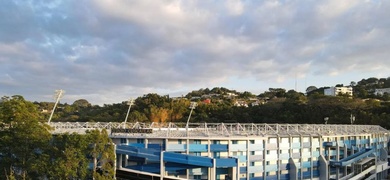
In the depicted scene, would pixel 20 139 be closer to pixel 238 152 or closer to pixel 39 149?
pixel 39 149

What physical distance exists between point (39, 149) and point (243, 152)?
2373cm

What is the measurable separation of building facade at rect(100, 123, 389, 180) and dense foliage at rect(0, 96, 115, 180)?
1014 centimetres

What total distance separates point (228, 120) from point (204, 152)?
57332 millimetres

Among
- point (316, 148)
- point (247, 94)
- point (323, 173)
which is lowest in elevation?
point (323, 173)

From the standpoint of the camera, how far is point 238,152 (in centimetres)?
4356

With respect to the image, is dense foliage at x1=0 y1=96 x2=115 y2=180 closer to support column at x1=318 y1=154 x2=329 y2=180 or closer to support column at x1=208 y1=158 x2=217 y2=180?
support column at x1=208 y1=158 x2=217 y2=180

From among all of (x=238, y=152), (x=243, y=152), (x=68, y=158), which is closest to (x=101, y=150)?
(x=68, y=158)

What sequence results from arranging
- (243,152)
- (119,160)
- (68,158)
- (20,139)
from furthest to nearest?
(243,152), (119,160), (20,139), (68,158)

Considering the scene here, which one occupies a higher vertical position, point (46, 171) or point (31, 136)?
point (31, 136)

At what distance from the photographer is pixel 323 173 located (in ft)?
173

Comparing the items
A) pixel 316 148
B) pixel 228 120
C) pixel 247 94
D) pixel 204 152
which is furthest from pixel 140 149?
pixel 247 94

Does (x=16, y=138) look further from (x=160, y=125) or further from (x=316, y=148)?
(x=316, y=148)

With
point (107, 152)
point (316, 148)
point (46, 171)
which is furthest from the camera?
point (316, 148)

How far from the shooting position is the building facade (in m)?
38.8
